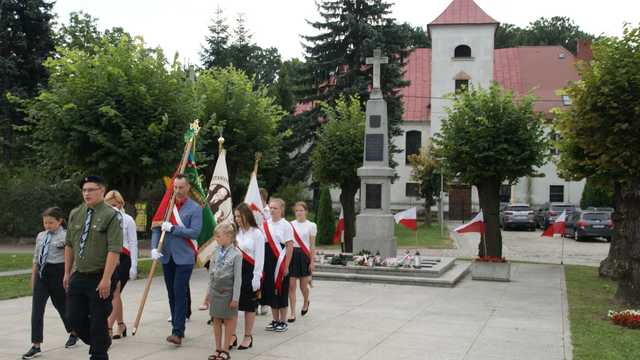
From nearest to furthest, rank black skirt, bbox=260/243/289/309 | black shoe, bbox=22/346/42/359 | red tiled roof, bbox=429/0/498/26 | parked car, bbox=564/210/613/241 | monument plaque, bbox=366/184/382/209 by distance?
black shoe, bbox=22/346/42/359 → black skirt, bbox=260/243/289/309 → monument plaque, bbox=366/184/382/209 → parked car, bbox=564/210/613/241 → red tiled roof, bbox=429/0/498/26

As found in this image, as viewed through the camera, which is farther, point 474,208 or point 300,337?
point 474,208

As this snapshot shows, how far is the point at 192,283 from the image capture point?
1394 centimetres

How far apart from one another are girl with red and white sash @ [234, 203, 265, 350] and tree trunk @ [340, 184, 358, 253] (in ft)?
48.4

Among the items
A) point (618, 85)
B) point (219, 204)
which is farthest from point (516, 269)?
point (219, 204)

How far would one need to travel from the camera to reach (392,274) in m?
14.7

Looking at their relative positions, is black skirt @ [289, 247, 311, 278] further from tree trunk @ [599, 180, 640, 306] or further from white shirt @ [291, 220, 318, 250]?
tree trunk @ [599, 180, 640, 306]

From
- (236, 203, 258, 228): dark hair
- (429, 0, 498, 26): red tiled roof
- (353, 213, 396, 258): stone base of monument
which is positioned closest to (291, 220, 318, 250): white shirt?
(236, 203, 258, 228): dark hair

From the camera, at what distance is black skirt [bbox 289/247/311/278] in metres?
9.49

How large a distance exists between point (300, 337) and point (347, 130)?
1370 centimetres

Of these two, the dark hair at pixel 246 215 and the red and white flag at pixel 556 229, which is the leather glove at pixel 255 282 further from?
the red and white flag at pixel 556 229

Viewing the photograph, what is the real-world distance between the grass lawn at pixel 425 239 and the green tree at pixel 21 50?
18117 mm

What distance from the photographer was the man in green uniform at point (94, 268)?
19.8 feet

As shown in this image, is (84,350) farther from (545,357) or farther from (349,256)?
(349,256)

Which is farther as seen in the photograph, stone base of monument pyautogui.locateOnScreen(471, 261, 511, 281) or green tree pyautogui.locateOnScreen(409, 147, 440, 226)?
green tree pyautogui.locateOnScreen(409, 147, 440, 226)
